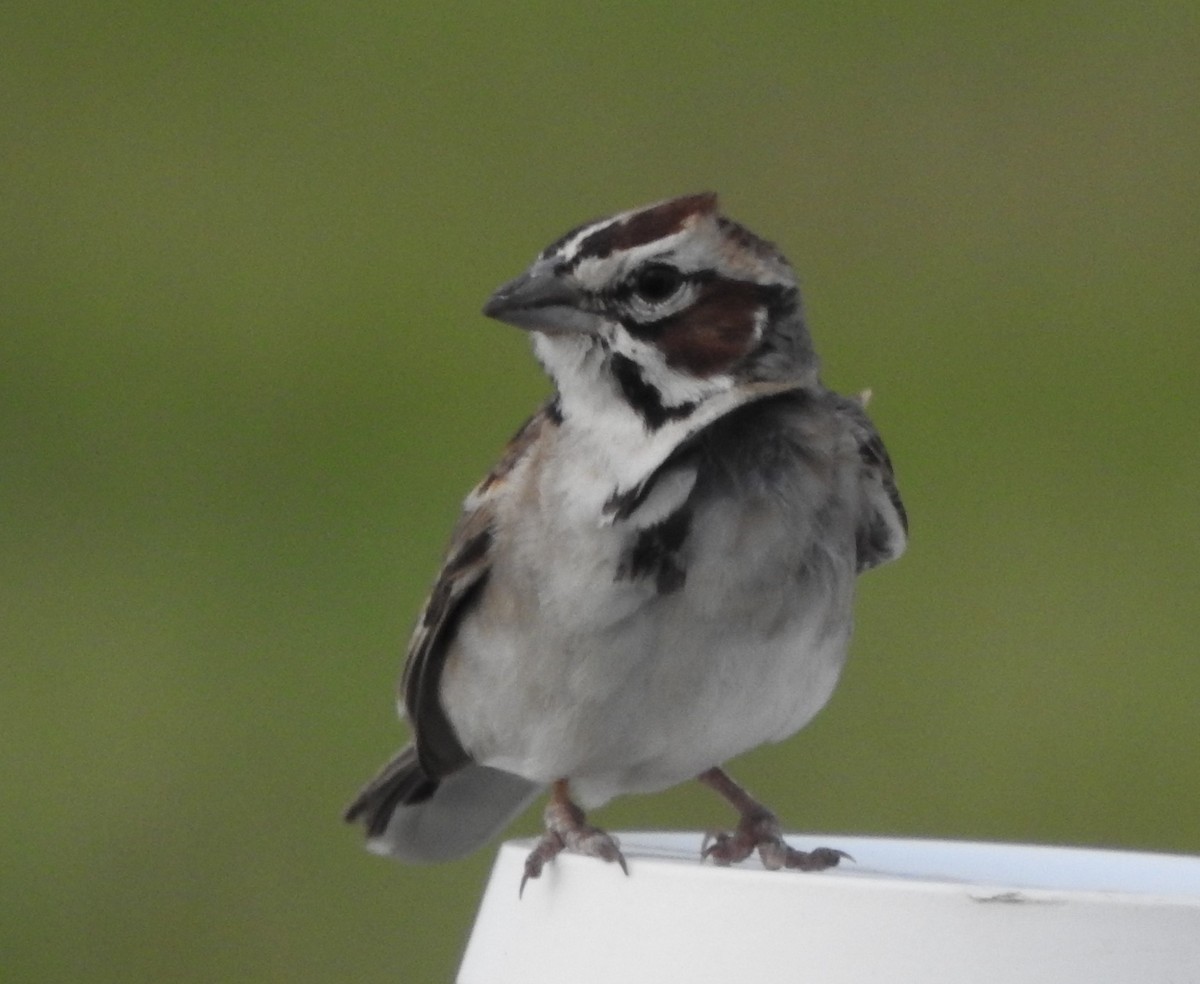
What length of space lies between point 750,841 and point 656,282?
0.75 meters

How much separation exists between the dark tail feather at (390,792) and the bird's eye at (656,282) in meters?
1.00

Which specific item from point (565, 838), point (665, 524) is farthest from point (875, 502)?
point (565, 838)

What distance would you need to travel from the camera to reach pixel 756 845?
11.6 ft

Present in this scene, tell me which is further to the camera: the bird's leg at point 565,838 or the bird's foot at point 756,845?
the bird's foot at point 756,845

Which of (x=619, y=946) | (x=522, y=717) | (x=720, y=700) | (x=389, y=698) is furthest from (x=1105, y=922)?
(x=389, y=698)

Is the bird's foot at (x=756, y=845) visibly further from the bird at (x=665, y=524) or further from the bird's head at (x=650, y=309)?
the bird's head at (x=650, y=309)

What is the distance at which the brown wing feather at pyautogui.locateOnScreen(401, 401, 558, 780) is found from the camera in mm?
3594

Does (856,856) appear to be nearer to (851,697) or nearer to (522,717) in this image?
(522,717)

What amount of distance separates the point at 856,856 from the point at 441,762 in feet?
3.02

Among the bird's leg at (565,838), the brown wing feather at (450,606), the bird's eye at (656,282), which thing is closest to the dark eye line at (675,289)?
the bird's eye at (656,282)

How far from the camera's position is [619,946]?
242cm

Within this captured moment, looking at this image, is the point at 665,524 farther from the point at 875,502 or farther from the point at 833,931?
the point at 833,931

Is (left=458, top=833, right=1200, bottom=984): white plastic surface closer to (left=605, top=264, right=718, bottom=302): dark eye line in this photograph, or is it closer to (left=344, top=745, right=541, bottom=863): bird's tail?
(left=605, top=264, right=718, bottom=302): dark eye line

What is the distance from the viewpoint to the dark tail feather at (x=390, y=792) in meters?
4.05
